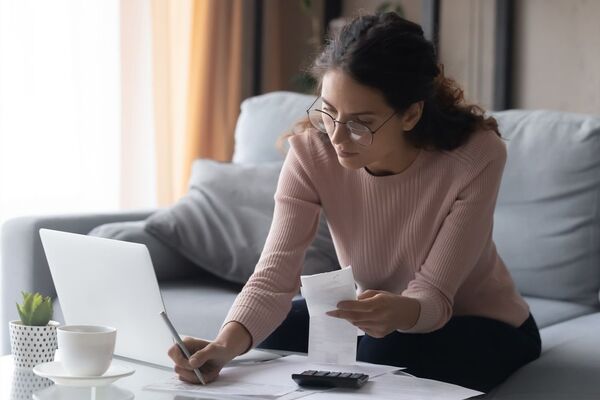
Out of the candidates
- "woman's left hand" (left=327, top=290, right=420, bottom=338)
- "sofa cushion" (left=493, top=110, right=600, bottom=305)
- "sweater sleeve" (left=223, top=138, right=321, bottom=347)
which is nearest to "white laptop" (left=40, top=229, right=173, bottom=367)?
"sweater sleeve" (left=223, top=138, right=321, bottom=347)

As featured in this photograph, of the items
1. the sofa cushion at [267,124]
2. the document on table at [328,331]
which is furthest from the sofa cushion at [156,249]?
the document on table at [328,331]

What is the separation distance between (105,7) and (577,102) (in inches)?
69.4

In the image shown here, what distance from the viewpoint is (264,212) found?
2.39 metres

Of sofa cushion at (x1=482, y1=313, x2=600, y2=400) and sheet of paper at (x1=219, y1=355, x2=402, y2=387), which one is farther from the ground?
sheet of paper at (x1=219, y1=355, x2=402, y2=387)

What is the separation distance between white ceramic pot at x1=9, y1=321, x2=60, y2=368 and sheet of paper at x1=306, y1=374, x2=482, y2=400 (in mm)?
440

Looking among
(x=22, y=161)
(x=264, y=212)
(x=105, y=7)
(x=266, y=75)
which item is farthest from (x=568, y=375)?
(x=266, y=75)

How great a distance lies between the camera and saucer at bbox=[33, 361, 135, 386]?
48.5 inches

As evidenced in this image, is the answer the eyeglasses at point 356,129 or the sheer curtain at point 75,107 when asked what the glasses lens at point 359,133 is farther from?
the sheer curtain at point 75,107

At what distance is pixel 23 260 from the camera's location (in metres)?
2.22

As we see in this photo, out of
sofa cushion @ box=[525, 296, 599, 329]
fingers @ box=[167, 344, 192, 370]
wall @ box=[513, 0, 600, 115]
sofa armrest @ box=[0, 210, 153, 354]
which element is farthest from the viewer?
wall @ box=[513, 0, 600, 115]

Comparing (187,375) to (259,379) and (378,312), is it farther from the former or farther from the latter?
(378,312)

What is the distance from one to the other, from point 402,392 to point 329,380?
98 mm

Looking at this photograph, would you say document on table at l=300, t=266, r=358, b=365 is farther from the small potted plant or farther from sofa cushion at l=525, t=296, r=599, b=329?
sofa cushion at l=525, t=296, r=599, b=329

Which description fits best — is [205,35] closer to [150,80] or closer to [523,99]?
[150,80]
